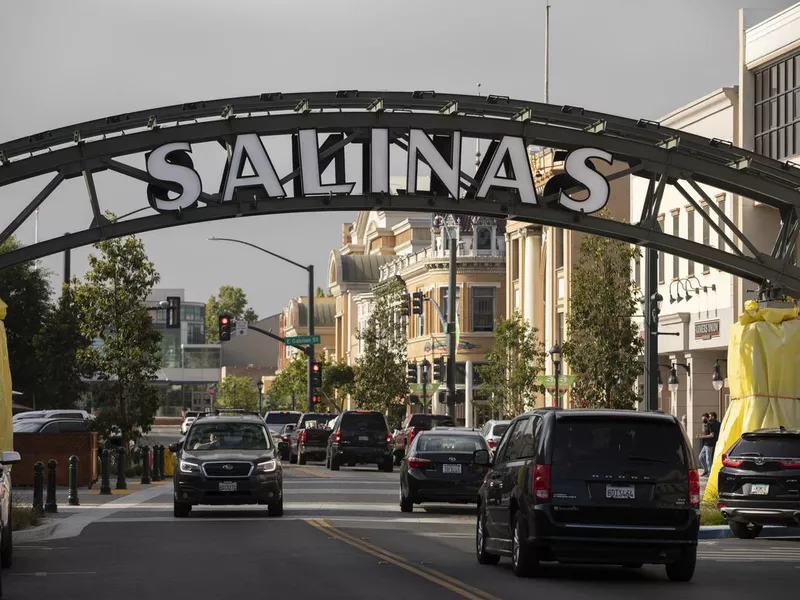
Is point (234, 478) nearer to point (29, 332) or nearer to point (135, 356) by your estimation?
point (135, 356)

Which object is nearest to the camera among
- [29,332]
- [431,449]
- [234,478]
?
[234,478]

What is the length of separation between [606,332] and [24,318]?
40260mm

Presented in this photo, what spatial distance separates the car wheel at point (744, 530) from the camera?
25.0 metres

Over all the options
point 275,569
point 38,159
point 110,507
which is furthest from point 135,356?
point 275,569

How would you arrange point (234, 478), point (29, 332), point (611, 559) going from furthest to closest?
point (29, 332) < point (234, 478) < point (611, 559)

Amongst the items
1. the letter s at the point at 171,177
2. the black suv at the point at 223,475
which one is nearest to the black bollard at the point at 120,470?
the black suv at the point at 223,475

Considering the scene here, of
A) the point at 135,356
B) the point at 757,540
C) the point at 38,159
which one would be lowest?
the point at 757,540

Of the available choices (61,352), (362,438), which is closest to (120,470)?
(362,438)

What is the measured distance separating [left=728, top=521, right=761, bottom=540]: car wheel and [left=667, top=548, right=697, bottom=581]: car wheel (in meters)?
8.11

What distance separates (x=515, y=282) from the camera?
78.1 meters

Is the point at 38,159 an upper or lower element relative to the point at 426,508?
upper

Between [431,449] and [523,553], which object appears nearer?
[523,553]

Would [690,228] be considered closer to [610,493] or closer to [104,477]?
[104,477]

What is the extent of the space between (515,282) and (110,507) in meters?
48.7
